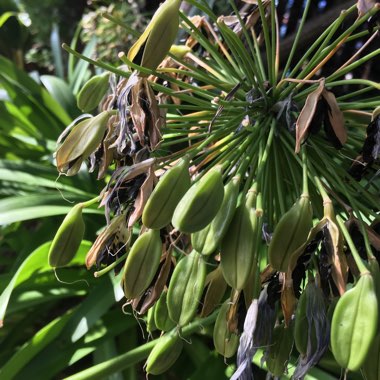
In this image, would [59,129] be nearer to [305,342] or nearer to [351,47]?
[351,47]

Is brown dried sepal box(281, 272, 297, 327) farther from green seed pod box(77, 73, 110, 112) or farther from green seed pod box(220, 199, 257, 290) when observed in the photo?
green seed pod box(77, 73, 110, 112)

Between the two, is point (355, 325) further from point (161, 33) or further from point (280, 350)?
point (161, 33)

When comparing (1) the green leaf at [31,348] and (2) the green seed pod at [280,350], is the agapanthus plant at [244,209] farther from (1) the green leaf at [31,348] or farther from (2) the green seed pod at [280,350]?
(1) the green leaf at [31,348]

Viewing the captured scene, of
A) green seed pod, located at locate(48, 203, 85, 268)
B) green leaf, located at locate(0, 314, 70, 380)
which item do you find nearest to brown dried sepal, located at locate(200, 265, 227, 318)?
green seed pod, located at locate(48, 203, 85, 268)

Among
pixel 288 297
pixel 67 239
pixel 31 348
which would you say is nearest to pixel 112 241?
pixel 67 239

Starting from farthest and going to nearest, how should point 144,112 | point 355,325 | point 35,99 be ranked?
point 35,99 < point 144,112 < point 355,325

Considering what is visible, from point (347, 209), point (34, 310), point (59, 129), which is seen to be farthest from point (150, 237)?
point (59, 129)
